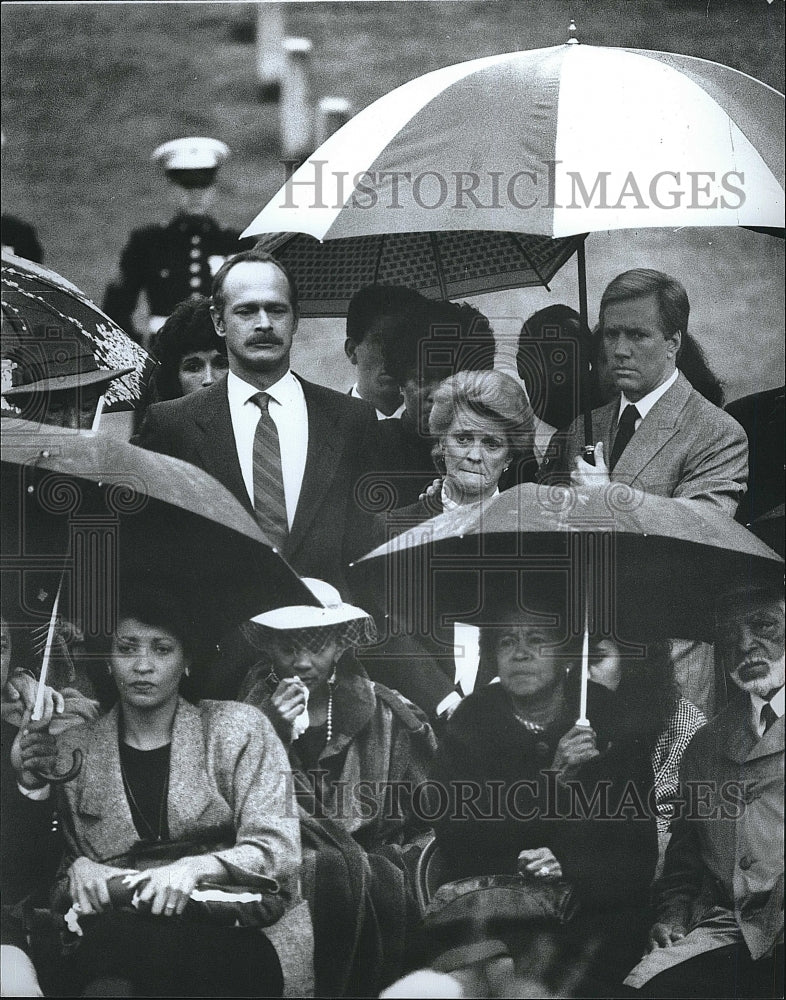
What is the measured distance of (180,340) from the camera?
4754mm

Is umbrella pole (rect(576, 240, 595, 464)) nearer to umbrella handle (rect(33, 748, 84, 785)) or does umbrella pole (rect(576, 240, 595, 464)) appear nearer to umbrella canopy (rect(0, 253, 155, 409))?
umbrella canopy (rect(0, 253, 155, 409))

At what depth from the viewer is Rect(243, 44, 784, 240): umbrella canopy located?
452 centimetres

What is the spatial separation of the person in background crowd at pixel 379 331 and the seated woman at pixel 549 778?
1.03 metres

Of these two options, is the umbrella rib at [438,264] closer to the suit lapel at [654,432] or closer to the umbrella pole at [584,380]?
the umbrella pole at [584,380]

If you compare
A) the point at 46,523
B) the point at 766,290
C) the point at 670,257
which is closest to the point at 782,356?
the point at 766,290

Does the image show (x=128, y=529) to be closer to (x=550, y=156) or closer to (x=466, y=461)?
(x=466, y=461)

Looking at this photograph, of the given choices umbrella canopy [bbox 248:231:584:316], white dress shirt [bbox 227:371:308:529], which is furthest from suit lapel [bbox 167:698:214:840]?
umbrella canopy [bbox 248:231:584:316]

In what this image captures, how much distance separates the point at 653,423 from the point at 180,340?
6.42 ft

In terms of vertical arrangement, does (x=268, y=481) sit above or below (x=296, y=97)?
below

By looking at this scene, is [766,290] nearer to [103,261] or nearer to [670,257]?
[670,257]

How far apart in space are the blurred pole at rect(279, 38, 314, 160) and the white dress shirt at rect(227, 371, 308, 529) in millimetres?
956

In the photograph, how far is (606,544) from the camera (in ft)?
15.3

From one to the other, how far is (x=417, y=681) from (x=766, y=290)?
2.14 m

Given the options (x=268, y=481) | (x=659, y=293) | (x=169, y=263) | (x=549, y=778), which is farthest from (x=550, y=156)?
(x=549, y=778)
